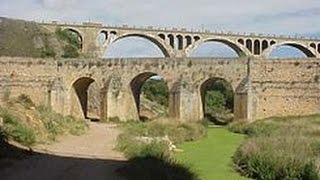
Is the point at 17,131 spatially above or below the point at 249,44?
below

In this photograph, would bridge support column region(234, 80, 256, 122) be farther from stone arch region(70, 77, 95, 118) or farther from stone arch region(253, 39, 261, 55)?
stone arch region(253, 39, 261, 55)

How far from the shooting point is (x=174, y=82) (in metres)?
36.6

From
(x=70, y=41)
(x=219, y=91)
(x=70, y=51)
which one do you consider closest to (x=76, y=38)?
(x=70, y=41)

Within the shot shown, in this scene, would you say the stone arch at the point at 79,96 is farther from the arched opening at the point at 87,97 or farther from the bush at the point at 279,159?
the bush at the point at 279,159

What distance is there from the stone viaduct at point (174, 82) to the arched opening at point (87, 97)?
72 mm

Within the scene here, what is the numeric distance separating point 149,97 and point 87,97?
13.1 meters

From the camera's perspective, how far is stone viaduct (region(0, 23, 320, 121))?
34500mm

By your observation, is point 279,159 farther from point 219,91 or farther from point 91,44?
point 91,44

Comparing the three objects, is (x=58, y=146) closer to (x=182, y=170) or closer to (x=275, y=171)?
(x=182, y=170)

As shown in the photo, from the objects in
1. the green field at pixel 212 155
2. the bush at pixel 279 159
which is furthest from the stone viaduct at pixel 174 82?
the bush at pixel 279 159

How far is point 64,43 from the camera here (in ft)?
182

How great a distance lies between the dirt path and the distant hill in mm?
28952

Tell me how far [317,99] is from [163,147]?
17024mm

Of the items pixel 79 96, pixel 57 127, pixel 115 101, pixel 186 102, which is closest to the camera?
pixel 57 127
